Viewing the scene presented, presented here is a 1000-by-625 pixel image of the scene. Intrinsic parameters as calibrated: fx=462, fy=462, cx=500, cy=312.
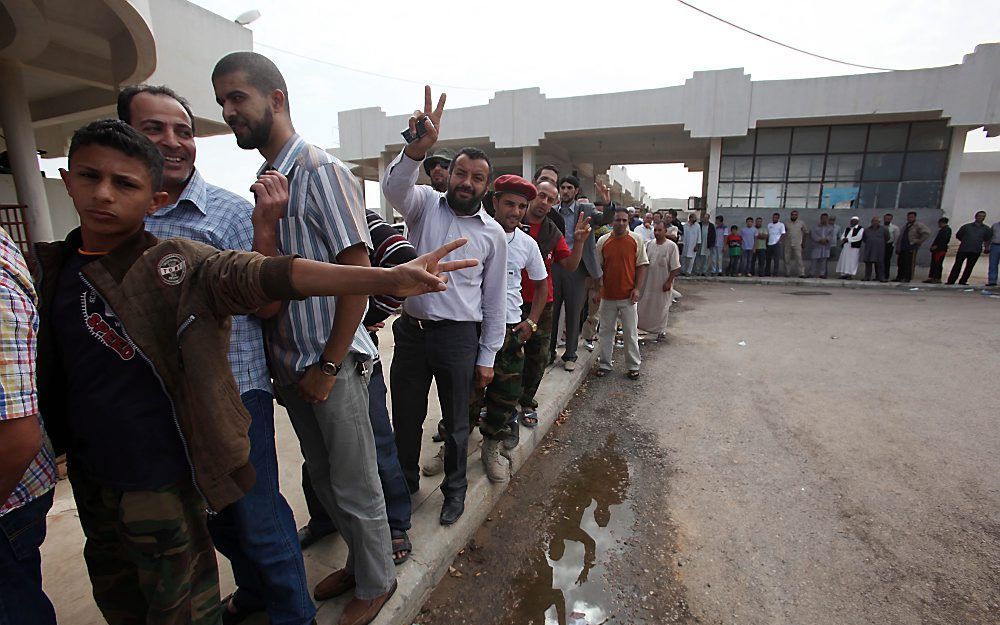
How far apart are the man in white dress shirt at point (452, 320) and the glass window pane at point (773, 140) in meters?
15.3

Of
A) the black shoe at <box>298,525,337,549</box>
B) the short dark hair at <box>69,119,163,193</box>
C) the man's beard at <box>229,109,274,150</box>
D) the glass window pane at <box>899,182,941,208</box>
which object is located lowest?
the black shoe at <box>298,525,337,549</box>

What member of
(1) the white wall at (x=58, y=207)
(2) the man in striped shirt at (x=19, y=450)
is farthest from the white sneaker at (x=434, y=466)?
(1) the white wall at (x=58, y=207)

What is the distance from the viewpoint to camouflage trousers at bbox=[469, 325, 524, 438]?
9.70 feet

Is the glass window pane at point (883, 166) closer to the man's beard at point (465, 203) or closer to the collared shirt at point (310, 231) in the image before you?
the man's beard at point (465, 203)

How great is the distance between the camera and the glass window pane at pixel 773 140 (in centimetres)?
1434

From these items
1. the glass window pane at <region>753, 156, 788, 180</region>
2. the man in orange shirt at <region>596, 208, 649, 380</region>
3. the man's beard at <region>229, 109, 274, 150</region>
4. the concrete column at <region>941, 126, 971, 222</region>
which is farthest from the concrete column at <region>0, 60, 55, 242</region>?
the concrete column at <region>941, 126, 971, 222</region>

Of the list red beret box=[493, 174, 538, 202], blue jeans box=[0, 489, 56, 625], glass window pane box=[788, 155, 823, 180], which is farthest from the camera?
glass window pane box=[788, 155, 823, 180]

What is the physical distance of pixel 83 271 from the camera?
117 centimetres

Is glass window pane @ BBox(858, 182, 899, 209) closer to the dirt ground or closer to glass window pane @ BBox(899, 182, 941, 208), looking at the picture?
glass window pane @ BBox(899, 182, 941, 208)

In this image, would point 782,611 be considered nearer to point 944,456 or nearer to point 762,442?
point 762,442

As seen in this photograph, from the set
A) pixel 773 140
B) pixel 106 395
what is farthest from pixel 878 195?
pixel 106 395

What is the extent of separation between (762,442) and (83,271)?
4171 millimetres

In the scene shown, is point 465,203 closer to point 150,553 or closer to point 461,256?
point 461,256

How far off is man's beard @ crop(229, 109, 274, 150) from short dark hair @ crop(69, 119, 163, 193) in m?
0.37
